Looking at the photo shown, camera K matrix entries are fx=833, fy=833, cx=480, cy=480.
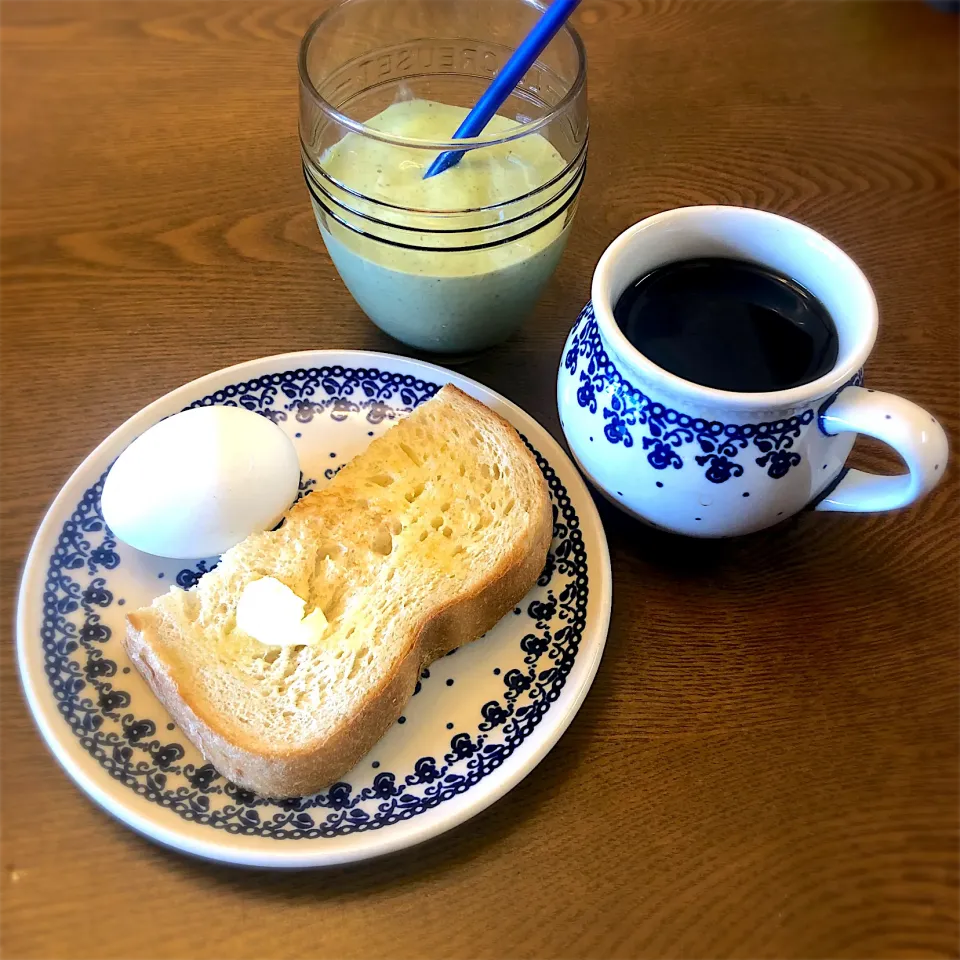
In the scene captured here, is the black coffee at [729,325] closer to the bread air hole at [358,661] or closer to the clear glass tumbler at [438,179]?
the clear glass tumbler at [438,179]

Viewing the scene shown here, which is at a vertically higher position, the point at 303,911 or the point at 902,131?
the point at 902,131

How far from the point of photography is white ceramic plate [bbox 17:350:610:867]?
63cm

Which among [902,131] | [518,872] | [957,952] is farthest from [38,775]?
[902,131]

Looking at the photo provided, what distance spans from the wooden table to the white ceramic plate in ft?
0.12

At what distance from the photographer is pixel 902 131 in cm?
120

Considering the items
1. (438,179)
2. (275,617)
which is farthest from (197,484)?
(438,179)

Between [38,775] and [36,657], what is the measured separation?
9 centimetres

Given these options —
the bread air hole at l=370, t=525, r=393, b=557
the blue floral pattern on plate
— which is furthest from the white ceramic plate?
the bread air hole at l=370, t=525, r=393, b=557

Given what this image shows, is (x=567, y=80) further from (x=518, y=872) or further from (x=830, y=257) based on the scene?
(x=518, y=872)

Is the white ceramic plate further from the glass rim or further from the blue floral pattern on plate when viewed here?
the glass rim

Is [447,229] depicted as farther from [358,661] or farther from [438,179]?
[358,661]

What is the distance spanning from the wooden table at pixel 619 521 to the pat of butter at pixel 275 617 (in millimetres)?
181

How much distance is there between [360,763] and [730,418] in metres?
0.40

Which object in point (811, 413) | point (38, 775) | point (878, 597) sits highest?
point (811, 413)
